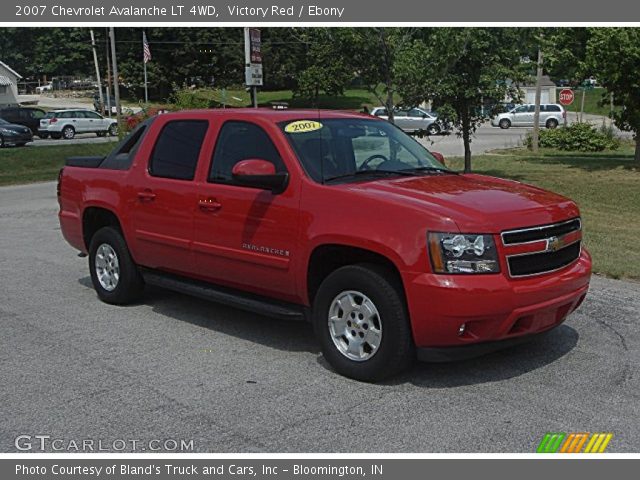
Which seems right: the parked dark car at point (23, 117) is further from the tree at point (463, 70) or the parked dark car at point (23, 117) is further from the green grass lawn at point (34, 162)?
the tree at point (463, 70)

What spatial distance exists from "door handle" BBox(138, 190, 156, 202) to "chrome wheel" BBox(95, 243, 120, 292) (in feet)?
2.60

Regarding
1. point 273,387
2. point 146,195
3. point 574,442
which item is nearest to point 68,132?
point 146,195

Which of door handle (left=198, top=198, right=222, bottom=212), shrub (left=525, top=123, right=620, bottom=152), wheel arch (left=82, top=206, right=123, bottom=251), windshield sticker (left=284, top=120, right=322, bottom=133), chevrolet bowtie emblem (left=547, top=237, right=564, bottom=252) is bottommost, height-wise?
shrub (left=525, top=123, right=620, bottom=152)

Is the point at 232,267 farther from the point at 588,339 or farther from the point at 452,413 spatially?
the point at 588,339

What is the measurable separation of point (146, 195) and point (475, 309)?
333 centimetres

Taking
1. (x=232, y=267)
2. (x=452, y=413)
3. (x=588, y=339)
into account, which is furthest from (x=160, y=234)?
(x=588, y=339)

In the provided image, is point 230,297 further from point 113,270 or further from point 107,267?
point 107,267

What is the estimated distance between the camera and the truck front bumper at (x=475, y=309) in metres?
4.83

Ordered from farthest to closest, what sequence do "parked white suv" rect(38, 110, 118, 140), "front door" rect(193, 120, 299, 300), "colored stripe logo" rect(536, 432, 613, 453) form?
"parked white suv" rect(38, 110, 118, 140)
"front door" rect(193, 120, 299, 300)
"colored stripe logo" rect(536, 432, 613, 453)

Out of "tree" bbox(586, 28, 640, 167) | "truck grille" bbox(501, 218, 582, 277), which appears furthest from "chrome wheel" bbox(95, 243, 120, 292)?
"tree" bbox(586, 28, 640, 167)

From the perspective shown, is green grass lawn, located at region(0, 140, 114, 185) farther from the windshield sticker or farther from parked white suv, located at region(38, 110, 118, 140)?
the windshield sticker

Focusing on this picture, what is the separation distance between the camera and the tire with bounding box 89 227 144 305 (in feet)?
23.9

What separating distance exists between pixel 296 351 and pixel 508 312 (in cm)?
183

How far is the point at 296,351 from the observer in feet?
19.8
